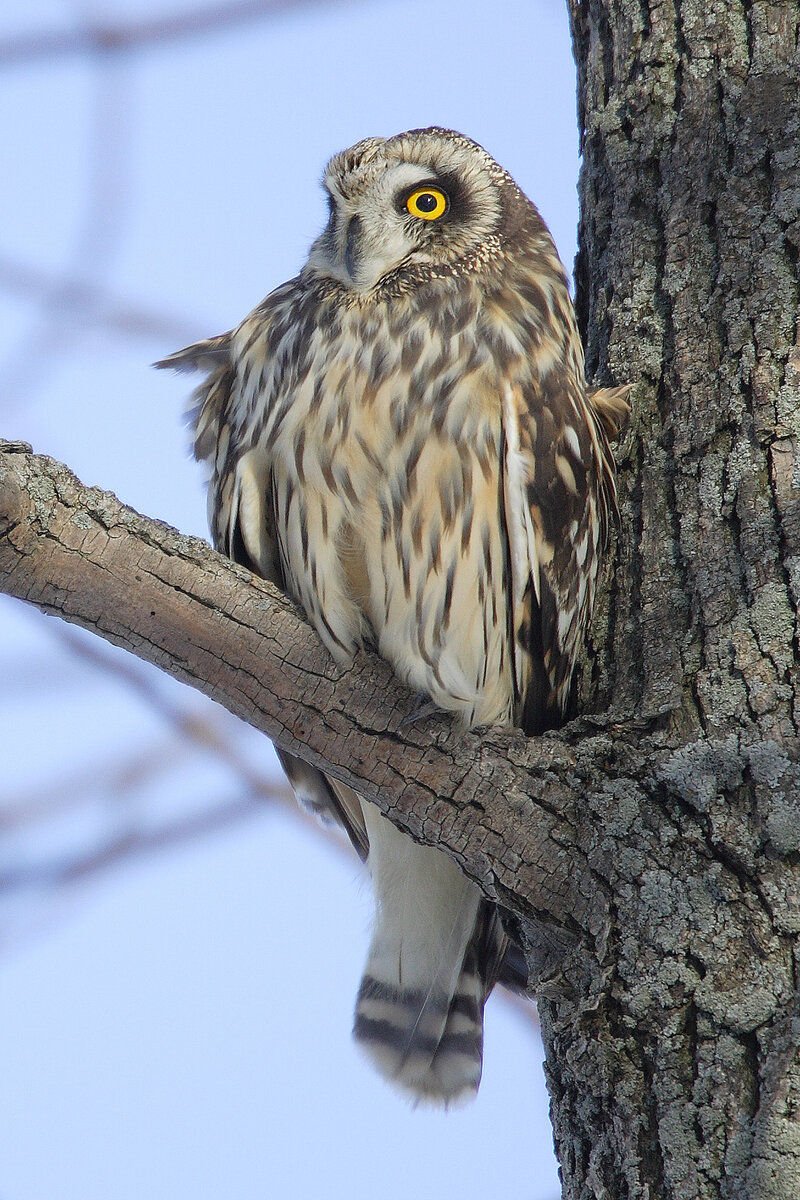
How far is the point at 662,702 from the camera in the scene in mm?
1889

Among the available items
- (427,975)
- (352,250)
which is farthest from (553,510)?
A: (427,975)

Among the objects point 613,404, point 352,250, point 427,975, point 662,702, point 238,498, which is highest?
point 352,250

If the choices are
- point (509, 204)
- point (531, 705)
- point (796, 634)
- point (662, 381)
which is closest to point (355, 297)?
point (509, 204)

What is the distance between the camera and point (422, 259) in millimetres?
2477

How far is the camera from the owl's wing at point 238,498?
2338 mm

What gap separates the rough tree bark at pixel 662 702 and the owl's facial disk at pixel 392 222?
41 cm

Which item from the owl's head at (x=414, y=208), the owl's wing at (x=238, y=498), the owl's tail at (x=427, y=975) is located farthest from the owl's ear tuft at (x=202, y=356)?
the owl's tail at (x=427, y=975)

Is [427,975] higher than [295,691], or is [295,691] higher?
[295,691]

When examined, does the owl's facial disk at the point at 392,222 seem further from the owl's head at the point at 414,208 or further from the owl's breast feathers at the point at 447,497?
the owl's breast feathers at the point at 447,497

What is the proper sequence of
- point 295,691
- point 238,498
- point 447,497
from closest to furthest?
point 295,691, point 447,497, point 238,498

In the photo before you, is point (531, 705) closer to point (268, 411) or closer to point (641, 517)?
point (641, 517)

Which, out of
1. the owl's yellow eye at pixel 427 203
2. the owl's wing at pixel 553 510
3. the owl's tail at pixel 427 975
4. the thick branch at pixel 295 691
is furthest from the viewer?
the owl's yellow eye at pixel 427 203

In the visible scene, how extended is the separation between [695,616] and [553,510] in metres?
0.37

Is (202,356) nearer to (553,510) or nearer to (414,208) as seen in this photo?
(414,208)
